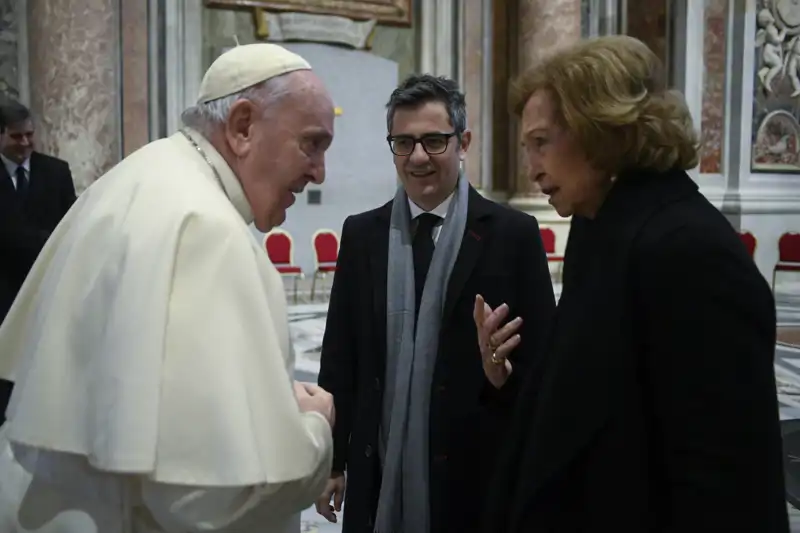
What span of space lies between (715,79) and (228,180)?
12.6 metres

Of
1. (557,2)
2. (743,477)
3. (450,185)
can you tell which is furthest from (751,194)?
(743,477)

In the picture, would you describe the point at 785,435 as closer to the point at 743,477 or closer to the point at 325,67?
the point at 743,477

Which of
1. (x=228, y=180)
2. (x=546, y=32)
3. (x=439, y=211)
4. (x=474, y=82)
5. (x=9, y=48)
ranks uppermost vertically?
(x=546, y=32)

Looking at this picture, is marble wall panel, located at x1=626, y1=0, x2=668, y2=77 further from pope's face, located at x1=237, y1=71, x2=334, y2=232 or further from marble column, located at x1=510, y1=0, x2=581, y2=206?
pope's face, located at x1=237, y1=71, x2=334, y2=232

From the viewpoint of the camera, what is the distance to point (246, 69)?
1.61 meters

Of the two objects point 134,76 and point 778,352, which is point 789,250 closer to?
point 778,352

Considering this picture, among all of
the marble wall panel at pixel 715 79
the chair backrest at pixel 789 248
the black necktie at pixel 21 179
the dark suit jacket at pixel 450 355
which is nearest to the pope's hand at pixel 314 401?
the dark suit jacket at pixel 450 355

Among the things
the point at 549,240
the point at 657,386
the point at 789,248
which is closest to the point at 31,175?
the point at 657,386

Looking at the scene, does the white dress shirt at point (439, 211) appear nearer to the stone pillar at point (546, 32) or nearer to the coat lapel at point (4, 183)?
the coat lapel at point (4, 183)

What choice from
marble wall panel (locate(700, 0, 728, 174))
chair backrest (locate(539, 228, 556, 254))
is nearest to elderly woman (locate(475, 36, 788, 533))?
chair backrest (locate(539, 228, 556, 254))

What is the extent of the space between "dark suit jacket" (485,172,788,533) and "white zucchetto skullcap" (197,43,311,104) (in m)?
0.70

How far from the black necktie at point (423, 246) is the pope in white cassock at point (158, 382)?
3.09 feet

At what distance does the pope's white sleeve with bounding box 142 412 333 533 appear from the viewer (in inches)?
51.3

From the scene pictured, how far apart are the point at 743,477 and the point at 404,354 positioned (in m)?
1.07
